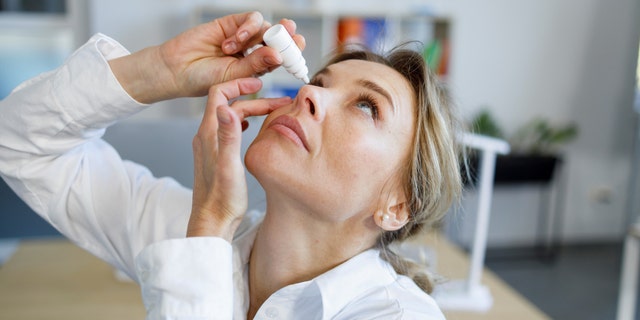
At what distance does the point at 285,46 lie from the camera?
937mm

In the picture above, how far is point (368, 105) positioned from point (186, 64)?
35cm

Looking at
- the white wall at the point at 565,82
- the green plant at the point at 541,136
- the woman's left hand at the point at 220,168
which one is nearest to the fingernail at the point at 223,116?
the woman's left hand at the point at 220,168

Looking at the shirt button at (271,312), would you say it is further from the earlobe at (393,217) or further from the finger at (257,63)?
the finger at (257,63)

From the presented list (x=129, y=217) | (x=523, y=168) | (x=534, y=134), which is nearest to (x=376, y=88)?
(x=129, y=217)

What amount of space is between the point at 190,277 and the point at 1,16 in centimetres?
335

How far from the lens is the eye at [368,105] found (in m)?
1.00

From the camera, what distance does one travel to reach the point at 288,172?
92 centimetres

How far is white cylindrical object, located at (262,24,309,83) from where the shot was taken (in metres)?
0.93

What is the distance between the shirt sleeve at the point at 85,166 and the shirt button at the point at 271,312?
10.3 inches

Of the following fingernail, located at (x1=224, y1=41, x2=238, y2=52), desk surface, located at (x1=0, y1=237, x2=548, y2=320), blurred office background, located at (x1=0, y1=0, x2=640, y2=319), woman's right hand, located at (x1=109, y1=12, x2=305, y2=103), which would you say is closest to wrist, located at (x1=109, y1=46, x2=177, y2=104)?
woman's right hand, located at (x1=109, y1=12, x2=305, y2=103)

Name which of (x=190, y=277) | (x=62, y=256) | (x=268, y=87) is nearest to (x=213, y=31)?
(x=190, y=277)

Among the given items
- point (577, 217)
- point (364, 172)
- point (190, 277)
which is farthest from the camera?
point (577, 217)

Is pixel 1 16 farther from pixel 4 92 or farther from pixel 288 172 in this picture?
pixel 288 172

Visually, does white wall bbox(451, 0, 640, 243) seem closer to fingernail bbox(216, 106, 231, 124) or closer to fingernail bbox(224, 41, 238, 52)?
fingernail bbox(224, 41, 238, 52)
